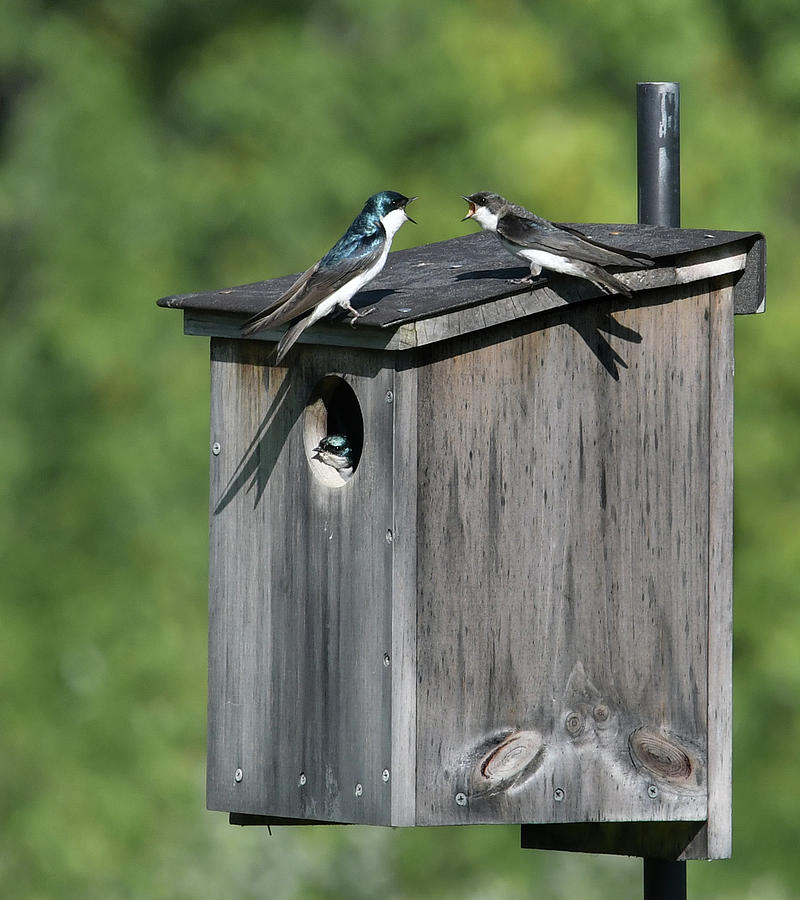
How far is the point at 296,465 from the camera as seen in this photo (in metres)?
3.40

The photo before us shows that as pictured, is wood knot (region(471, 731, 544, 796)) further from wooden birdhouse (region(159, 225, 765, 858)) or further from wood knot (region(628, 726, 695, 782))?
wood knot (region(628, 726, 695, 782))

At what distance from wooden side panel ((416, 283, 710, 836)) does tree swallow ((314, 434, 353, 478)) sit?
0.25 meters

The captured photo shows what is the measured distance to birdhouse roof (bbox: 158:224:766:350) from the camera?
3113 millimetres

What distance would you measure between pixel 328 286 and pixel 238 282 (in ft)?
15.1

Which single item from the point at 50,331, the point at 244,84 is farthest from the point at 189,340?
the point at 244,84

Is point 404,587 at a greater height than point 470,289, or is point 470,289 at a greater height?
point 470,289

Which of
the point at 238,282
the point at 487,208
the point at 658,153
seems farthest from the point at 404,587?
the point at 238,282

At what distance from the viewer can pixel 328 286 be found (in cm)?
317

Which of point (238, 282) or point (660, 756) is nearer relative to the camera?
point (660, 756)

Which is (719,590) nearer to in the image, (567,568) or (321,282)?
(567,568)

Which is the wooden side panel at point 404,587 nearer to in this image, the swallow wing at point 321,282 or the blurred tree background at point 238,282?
the swallow wing at point 321,282

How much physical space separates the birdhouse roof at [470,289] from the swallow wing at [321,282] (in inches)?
2.6

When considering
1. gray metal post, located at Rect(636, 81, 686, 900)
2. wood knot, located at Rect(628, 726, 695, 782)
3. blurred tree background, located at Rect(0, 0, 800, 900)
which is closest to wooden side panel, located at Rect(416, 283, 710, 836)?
wood knot, located at Rect(628, 726, 695, 782)

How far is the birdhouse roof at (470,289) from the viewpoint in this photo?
311 cm
